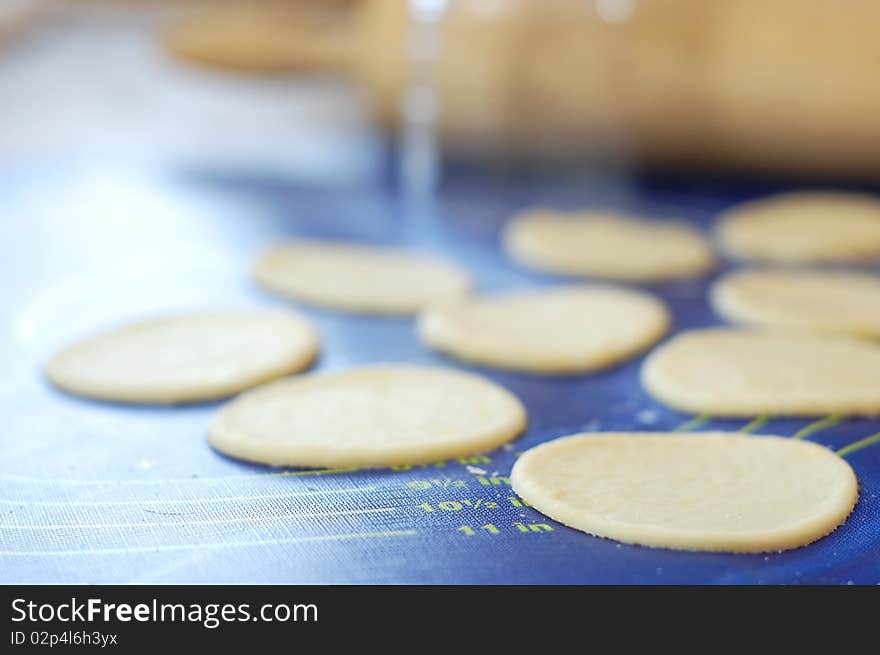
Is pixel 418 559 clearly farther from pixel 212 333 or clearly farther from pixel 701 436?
pixel 212 333

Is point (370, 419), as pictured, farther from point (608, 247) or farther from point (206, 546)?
point (608, 247)

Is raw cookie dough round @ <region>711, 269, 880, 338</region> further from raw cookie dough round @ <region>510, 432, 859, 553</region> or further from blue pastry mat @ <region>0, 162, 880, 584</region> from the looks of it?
raw cookie dough round @ <region>510, 432, 859, 553</region>

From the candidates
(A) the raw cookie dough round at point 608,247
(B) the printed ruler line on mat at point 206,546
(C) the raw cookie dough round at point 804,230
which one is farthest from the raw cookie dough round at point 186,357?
(C) the raw cookie dough round at point 804,230

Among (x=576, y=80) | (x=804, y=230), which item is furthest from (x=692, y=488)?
(x=576, y=80)

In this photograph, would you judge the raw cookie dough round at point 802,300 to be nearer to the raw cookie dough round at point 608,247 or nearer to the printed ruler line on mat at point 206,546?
the raw cookie dough round at point 608,247
